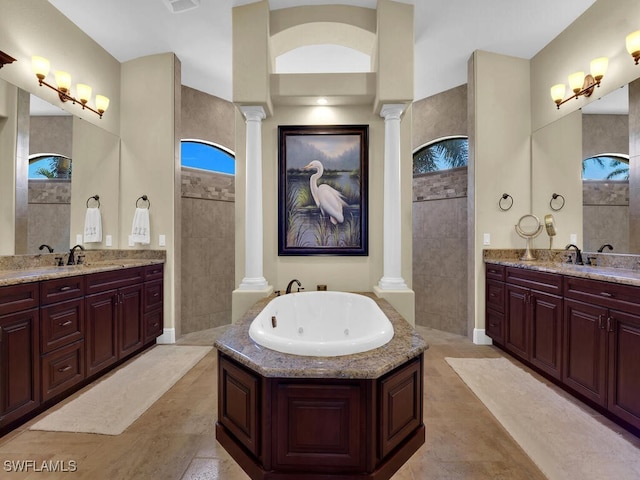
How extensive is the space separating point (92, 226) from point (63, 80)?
1428mm

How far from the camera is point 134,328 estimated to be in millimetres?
2973

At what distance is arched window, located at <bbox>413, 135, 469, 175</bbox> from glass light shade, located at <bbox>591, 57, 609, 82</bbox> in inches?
53.5

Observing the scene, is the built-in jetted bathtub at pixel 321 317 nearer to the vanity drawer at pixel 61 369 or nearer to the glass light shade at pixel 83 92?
the vanity drawer at pixel 61 369

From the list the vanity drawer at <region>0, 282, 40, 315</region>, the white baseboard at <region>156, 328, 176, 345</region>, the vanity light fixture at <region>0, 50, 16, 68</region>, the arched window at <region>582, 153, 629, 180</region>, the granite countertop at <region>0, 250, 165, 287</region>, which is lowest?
the white baseboard at <region>156, 328, 176, 345</region>

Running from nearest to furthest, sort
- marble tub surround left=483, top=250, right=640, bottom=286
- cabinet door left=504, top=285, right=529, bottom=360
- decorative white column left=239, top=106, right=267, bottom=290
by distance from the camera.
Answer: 1. marble tub surround left=483, top=250, right=640, bottom=286
2. cabinet door left=504, top=285, right=529, bottom=360
3. decorative white column left=239, top=106, right=267, bottom=290

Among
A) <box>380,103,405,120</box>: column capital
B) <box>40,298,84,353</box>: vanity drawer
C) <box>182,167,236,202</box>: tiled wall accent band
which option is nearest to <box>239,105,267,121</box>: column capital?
<box>380,103,405,120</box>: column capital

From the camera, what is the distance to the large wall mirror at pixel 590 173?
2.53 m

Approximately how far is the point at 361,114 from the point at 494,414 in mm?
2997

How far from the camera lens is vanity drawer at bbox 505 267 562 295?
2423mm

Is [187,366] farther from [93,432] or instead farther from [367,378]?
[367,378]

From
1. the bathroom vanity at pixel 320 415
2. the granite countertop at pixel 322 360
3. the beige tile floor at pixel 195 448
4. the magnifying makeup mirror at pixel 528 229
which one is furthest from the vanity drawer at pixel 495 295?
the bathroom vanity at pixel 320 415

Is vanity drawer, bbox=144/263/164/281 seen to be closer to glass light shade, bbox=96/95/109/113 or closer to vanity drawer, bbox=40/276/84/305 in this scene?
vanity drawer, bbox=40/276/84/305

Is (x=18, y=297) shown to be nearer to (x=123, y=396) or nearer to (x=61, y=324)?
(x=61, y=324)

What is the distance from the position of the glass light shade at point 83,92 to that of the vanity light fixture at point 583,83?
4.82 metres
